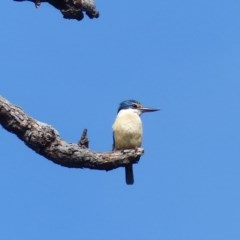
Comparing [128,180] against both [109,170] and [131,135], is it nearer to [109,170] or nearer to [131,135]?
[131,135]

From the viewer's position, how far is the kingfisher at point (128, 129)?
930cm

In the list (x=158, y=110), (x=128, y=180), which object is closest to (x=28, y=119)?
(x=128, y=180)

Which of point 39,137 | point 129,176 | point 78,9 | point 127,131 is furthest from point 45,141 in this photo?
point 127,131

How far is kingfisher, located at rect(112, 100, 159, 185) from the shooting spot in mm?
9297

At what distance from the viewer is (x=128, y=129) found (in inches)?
370

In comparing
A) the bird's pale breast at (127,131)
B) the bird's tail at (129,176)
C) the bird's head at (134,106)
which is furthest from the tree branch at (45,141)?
the bird's head at (134,106)

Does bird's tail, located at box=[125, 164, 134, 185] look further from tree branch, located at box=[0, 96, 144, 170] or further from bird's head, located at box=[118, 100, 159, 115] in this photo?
tree branch, located at box=[0, 96, 144, 170]

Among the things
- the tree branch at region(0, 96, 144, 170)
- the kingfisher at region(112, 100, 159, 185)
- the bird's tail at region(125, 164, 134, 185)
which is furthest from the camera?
the kingfisher at region(112, 100, 159, 185)

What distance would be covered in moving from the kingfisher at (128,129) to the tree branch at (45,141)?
3488mm

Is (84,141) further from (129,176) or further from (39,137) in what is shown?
(129,176)

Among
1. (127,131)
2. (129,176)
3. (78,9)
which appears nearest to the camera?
(78,9)

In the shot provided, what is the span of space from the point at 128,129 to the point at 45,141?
426cm

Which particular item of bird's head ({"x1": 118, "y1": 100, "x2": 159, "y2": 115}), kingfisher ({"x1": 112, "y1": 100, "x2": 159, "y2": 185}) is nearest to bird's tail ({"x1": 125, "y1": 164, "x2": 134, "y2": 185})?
kingfisher ({"x1": 112, "y1": 100, "x2": 159, "y2": 185})

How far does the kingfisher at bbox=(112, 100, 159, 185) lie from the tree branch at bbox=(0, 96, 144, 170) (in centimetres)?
349
